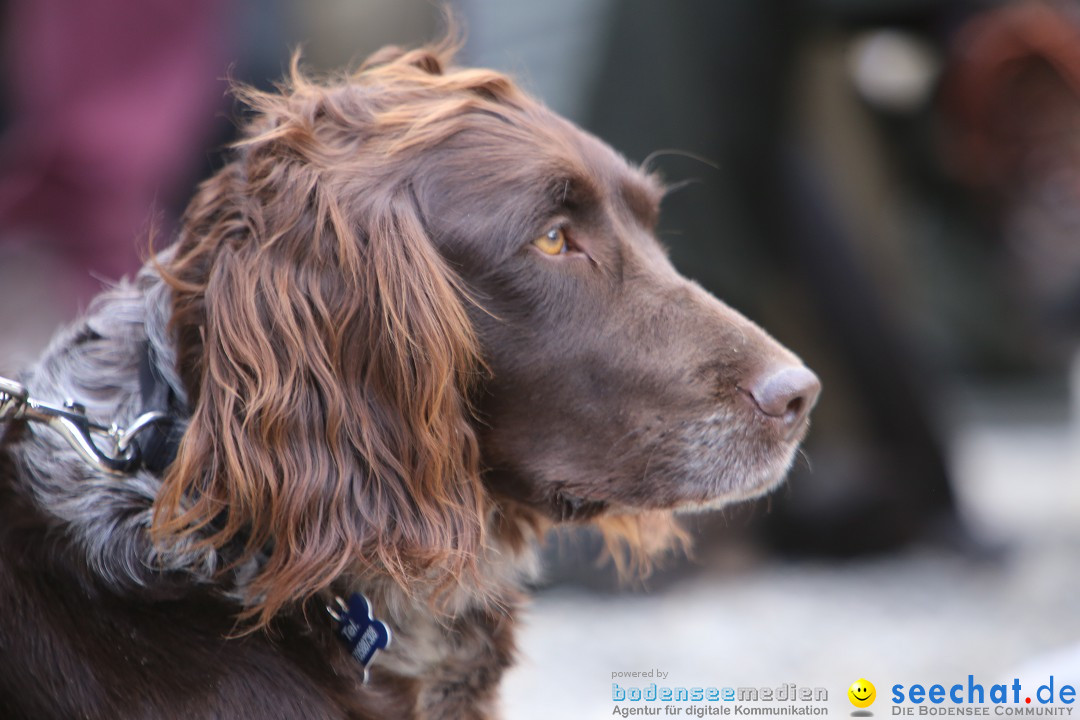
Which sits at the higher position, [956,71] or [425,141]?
[956,71]

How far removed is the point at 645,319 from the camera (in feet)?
7.55

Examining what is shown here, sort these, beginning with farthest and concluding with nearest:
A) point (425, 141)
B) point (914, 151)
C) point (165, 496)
→ point (914, 151), point (425, 141), point (165, 496)

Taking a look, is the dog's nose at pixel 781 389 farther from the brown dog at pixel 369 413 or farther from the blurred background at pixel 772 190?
the blurred background at pixel 772 190

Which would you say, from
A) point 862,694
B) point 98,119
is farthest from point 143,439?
point 98,119

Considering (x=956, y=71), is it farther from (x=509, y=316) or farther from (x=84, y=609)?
(x=84, y=609)

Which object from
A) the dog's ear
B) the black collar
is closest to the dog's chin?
the dog's ear

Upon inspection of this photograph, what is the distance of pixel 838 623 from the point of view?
15.5 ft

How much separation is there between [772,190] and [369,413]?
368 centimetres

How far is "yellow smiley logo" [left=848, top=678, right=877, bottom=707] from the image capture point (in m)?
3.65

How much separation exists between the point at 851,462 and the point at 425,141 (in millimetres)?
3773

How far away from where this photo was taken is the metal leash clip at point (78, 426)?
1.93 m

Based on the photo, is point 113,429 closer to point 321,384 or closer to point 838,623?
point 321,384

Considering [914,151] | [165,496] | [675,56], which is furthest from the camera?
[914,151]

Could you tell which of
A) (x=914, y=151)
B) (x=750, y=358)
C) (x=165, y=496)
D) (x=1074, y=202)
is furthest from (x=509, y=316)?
(x=914, y=151)
